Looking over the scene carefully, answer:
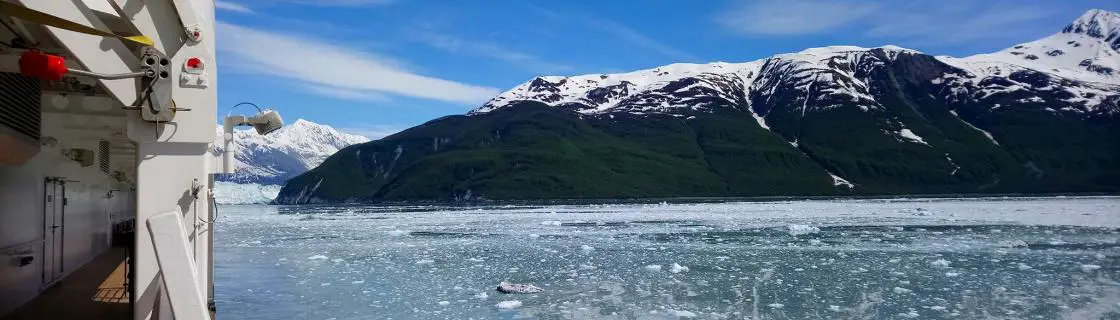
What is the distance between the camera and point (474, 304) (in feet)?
56.6

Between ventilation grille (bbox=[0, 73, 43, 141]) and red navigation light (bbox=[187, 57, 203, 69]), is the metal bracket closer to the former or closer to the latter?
red navigation light (bbox=[187, 57, 203, 69])

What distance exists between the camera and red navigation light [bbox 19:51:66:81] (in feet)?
18.1

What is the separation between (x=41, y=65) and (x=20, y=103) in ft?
20.2

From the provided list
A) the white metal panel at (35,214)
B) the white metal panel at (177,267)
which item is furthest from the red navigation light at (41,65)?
the white metal panel at (35,214)

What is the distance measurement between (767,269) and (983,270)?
6.39m

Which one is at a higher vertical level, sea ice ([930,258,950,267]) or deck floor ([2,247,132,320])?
deck floor ([2,247,132,320])

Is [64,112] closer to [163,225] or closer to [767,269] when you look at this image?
[163,225]

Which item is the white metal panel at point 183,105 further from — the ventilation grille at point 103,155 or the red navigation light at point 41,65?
the ventilation grille at point 103,155

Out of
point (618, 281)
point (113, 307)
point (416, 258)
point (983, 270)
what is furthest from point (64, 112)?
point (983, 270)

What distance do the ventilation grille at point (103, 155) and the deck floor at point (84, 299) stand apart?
303 cm

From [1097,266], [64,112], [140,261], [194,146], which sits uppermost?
[64,112]

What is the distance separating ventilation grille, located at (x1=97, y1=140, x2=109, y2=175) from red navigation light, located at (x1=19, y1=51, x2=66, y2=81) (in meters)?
13.2

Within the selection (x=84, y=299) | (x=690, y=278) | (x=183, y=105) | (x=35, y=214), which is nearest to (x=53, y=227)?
(x=35, y=214)

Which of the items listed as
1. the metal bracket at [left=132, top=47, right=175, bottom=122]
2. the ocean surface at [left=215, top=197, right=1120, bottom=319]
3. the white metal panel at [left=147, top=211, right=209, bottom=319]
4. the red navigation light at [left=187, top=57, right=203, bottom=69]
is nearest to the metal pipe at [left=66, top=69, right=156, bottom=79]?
the metal bracket at [left=132, top=47, right=175, bottom=122]
